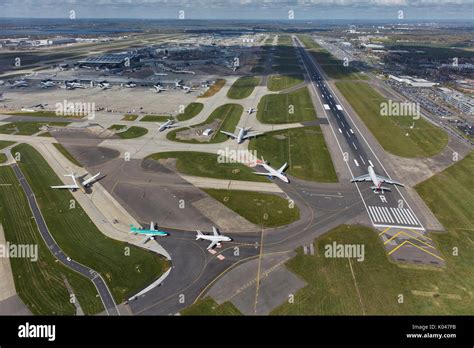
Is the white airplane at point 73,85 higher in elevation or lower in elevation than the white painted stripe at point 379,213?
higher

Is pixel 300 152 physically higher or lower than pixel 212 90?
lower

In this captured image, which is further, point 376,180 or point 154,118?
point 154,118

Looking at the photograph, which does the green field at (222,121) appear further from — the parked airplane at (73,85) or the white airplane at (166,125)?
the parked airplane at (73,85)

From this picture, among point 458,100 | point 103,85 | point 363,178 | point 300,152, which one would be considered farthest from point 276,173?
point 103,85

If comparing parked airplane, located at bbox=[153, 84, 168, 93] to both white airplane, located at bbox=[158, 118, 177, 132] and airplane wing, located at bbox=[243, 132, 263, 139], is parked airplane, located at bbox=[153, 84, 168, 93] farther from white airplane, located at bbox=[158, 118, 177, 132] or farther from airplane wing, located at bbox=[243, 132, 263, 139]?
airplane wing, located at bbox=[243, 132, 263, 139]

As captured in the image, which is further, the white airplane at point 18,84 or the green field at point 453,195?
the white airplane at point 18,84

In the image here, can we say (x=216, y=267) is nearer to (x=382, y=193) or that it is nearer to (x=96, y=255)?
(x=96, y=255)

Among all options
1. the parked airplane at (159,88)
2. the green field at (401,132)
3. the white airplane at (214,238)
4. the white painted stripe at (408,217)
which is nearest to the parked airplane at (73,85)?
the parked airplane at (159,88)

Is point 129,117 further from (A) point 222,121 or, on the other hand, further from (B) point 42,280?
(B) point 42,280
